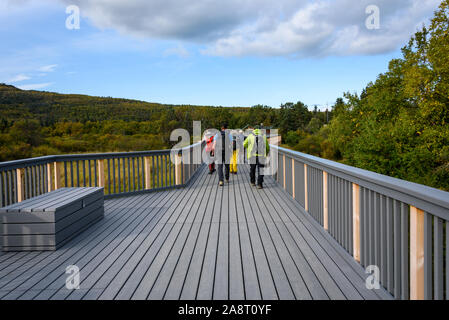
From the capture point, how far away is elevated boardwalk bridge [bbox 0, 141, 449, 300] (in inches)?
86.6

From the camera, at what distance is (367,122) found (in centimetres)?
3388

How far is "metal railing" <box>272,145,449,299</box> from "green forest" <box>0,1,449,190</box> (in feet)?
65.2

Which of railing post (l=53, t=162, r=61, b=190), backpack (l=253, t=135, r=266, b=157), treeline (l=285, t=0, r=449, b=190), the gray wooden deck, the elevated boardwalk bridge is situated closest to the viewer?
the elevated boardwalk bridge

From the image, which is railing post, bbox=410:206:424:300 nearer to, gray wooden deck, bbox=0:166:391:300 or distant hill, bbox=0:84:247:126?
gray wooden deck, bbox=0:166:391:300

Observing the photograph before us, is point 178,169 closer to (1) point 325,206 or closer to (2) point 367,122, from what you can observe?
(1) point 325,206

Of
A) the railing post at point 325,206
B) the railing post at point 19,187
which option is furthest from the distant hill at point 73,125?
the railing post at point 325,206

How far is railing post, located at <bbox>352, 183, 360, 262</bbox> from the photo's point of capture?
3080 millimetres

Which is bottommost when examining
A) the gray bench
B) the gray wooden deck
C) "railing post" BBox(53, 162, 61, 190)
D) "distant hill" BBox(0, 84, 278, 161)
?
the gray wooden deck

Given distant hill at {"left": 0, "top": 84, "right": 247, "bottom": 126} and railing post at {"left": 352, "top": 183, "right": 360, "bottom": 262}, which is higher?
distant hill at {"left": 0, "top": 84, "right": 247, "bottom": 126}

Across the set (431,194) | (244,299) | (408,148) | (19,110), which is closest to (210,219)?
(244,299)

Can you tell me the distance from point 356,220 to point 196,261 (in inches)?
66.0

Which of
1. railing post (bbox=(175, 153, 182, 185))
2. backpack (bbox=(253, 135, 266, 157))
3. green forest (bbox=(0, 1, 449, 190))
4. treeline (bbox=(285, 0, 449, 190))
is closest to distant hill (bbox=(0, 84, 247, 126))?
green forest (bbox=(0, 1, 449, 190))

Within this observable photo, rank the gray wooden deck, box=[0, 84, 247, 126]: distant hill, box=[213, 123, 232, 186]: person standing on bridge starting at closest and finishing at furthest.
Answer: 1. the gray wooden deck
2. box=[213, 123, 232, 186]: person standing on bridge
3. box=[0, 84, 247, 126]: distant hill

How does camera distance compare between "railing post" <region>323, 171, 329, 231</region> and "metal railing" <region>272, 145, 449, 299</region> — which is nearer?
"metal railing" <region>272, 145, 449, 299</region>
